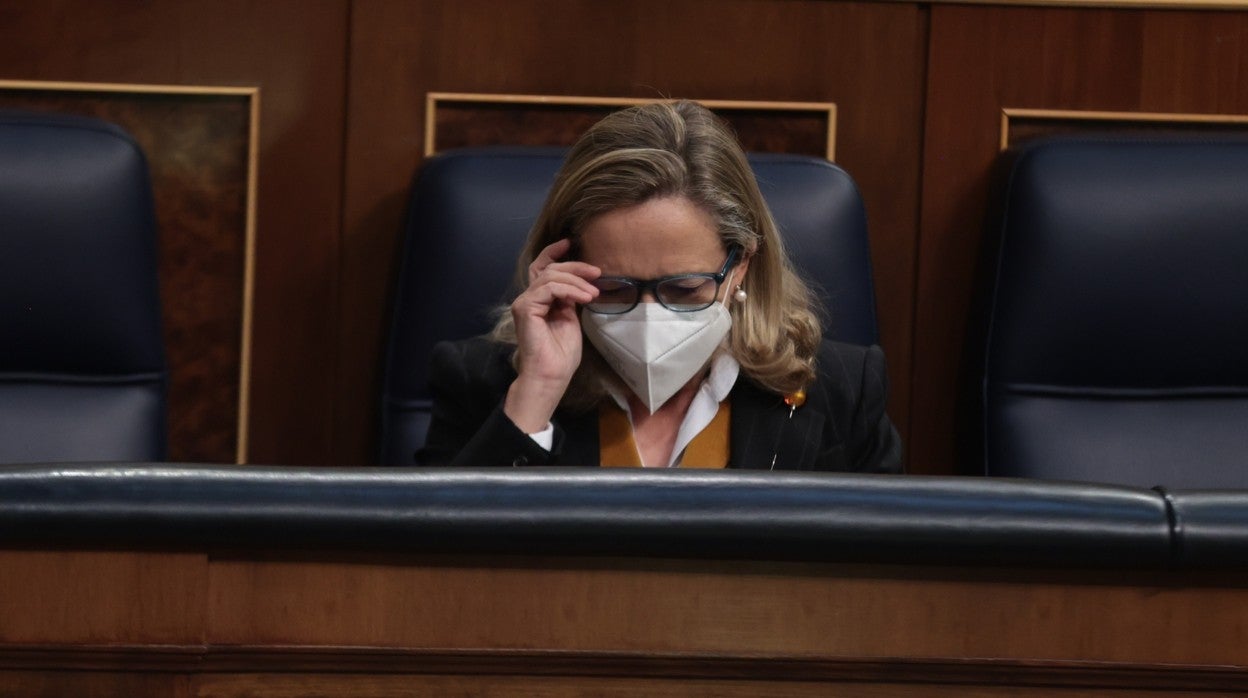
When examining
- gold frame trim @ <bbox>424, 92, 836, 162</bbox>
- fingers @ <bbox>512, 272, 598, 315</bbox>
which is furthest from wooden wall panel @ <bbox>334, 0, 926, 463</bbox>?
fingers @ <bbox>512, 272, 598, 315</bbox>

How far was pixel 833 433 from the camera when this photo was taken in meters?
1.35

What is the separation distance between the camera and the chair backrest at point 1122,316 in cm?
143

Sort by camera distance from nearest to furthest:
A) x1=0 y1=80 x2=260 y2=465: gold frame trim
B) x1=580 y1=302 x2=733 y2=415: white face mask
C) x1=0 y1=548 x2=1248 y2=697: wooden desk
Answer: x1=0 y1=548 x2=1248 y2=697: wooden desk, x1=580 y1=302 x2=733 y2=415: white face mask, x1=0 y1=80 x2=260 y2=465: gold frame trim

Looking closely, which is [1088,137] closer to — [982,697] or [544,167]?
[544,167]

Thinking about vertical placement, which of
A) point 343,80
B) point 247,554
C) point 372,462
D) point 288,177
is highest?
point 343,80

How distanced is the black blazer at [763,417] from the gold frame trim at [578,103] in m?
0.36

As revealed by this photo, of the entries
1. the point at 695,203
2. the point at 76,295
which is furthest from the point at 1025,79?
the point at 76,295

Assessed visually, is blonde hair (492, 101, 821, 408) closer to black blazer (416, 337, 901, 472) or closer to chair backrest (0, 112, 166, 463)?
black blazer (416, 337, 901, 472)

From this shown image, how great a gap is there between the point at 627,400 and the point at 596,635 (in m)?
0.69

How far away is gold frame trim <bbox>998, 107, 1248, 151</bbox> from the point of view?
165cm

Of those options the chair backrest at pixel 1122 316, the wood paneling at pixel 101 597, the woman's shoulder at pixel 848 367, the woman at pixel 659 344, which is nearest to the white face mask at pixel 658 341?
the woman at pixel 659 344

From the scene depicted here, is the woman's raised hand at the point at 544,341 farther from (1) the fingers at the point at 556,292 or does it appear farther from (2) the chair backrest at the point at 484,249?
(2) the chair backrest at the point at 484,249

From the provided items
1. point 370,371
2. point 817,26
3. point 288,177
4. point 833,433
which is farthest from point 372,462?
point 817,26

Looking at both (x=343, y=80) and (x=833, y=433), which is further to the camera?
(x=343, y=80)
